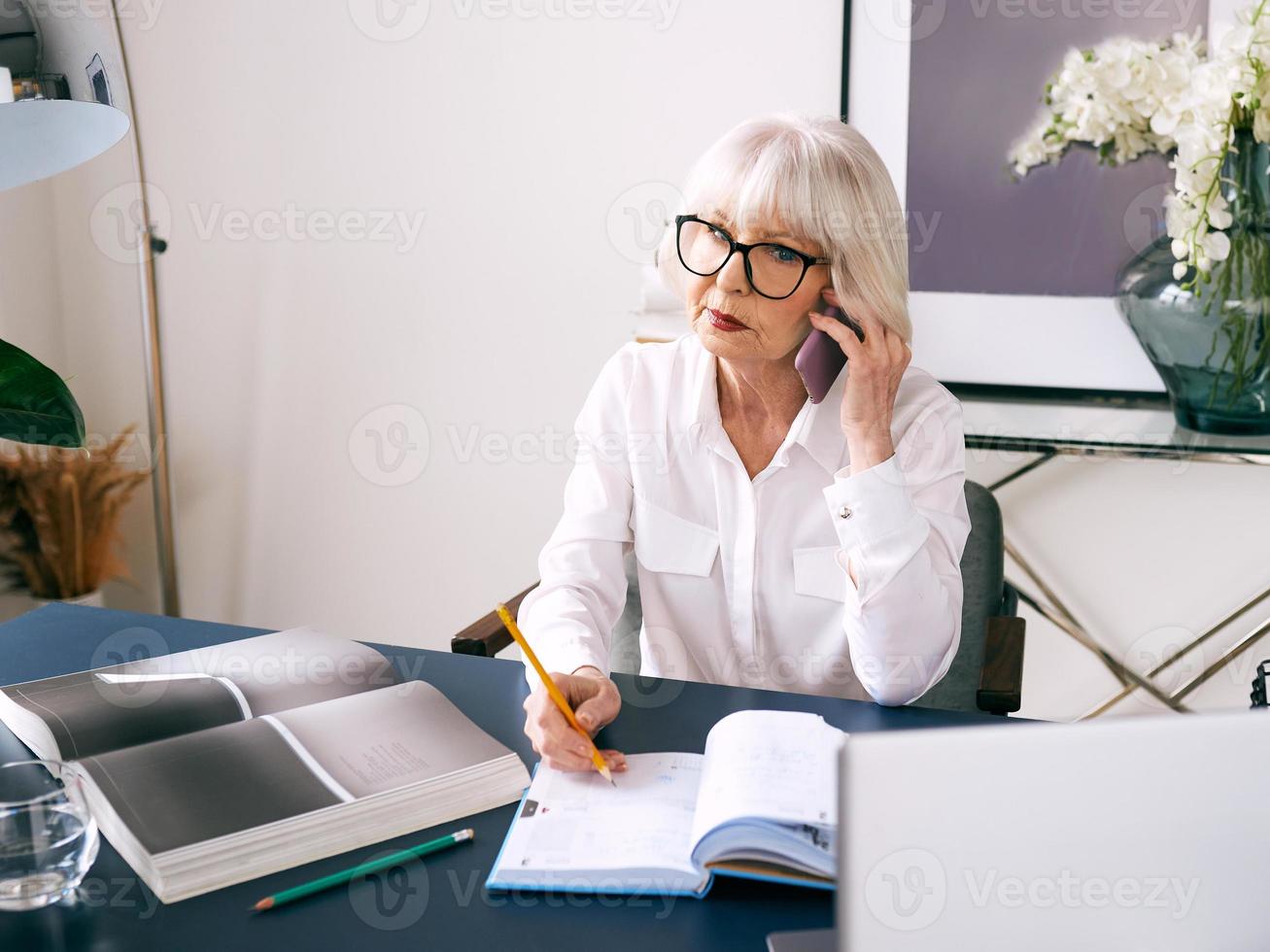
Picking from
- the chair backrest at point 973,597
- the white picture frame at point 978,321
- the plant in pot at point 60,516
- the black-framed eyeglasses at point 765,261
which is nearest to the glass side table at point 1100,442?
the white picture frame at point 978,321

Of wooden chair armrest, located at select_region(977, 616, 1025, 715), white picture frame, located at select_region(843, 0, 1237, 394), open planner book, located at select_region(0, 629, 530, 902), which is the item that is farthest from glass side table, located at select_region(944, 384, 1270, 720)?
open planner book, located at select_region(0, 629, 530, 902)

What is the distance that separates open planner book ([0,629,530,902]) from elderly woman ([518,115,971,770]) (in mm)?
234

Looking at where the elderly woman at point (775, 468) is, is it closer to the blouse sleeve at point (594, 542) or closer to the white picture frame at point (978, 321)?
the blouse sleeve at point (594, 542)

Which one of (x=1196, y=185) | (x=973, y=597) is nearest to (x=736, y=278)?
(x=973, y=597)

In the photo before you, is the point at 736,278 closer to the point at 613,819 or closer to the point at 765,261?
the point at 765,261

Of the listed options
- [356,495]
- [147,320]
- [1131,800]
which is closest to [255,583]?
[356,495]

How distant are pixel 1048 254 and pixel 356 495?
169 centimetres

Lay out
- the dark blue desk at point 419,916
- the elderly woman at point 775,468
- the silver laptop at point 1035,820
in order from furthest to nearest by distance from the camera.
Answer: the elderly woman at point 775,468, the dark blue desk at point 419,916, the silver laptop at point 1035,820

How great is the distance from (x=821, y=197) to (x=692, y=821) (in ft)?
2.75

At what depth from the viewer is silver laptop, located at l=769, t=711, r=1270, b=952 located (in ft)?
2.13

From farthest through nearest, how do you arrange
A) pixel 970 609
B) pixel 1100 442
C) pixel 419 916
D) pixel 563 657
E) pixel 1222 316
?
1. pixel 1100 442
2. pixel 1222 316
3. pixel 970 609
4. pixel 563 657
5. pixel 419 916

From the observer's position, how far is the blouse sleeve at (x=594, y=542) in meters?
1.43

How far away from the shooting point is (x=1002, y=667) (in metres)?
1.50

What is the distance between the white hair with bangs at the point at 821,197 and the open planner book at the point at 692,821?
2.17 ft
